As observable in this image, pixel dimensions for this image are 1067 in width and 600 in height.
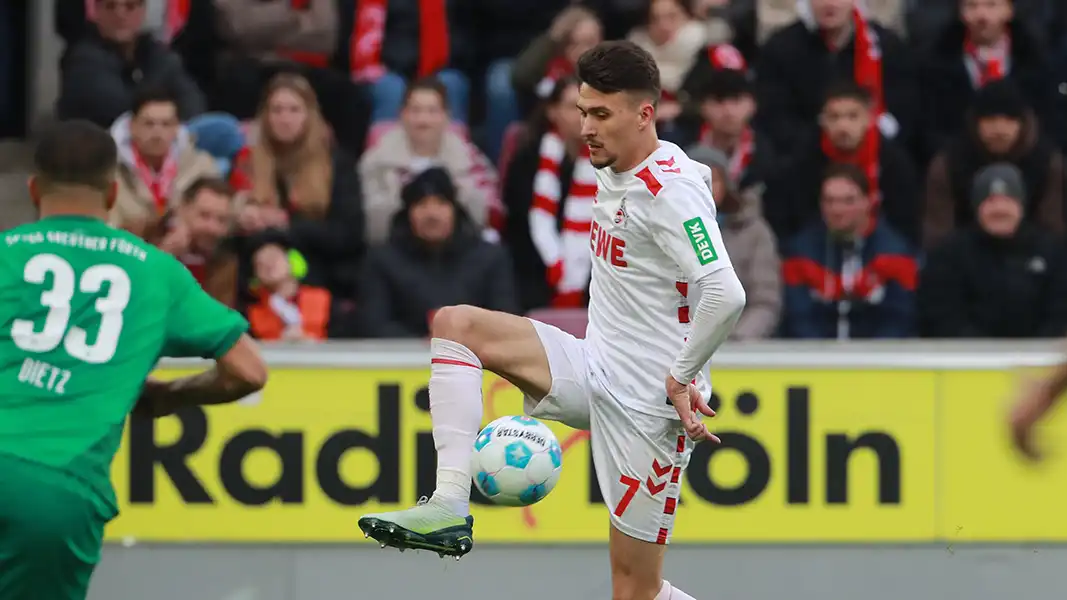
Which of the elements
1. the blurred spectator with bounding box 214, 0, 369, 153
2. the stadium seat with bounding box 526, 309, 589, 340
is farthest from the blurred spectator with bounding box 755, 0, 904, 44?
the stadium seat with bounding box 526, 309, 589, 340

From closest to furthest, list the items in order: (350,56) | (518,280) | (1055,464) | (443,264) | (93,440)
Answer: (93,440) < (1055,464) < (443,264) < (518,280) < (350,56)

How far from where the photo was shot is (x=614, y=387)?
21.9 feet

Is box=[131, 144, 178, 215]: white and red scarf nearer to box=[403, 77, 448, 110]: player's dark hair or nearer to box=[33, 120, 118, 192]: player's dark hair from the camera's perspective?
box=[403, 77, 448, 110]: player's dark hair

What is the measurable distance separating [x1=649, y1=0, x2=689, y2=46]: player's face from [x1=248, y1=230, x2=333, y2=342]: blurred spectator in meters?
2.65

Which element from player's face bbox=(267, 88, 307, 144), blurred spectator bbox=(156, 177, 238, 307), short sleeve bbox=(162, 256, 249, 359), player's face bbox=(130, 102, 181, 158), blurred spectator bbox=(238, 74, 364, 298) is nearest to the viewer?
short sleeve bbox=(162, 256, 249, 359)

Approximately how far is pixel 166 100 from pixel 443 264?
1947mm

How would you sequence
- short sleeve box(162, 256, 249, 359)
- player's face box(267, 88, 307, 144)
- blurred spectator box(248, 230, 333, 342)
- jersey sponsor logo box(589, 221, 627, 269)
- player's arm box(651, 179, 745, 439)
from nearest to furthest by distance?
1. short sleeve box(162, 256, 249, 359)
2. player's arm box(651, 179, 745, 439)
3. jersey sponsor logo box(589, 221, 627, 269)
4. blurred spectator box(248, 230, 333, 342)
5. player's face box(267, 88, 307, 144)

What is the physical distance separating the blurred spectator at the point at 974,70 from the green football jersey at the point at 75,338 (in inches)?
269

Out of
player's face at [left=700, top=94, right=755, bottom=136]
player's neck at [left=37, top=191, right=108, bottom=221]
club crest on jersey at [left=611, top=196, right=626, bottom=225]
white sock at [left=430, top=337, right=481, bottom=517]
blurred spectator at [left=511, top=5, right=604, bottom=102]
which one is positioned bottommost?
white sock at [left=430, top=337, right=481, bottom=517]

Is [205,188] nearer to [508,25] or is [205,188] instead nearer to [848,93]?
[508,25]

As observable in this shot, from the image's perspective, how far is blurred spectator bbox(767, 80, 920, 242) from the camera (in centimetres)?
1041

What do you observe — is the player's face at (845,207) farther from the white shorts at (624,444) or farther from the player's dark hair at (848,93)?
the white shorts at (624,444)

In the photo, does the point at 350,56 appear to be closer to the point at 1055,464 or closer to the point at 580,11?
the point at 580,11

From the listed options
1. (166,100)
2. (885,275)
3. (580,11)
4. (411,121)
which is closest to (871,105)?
(885,275)
